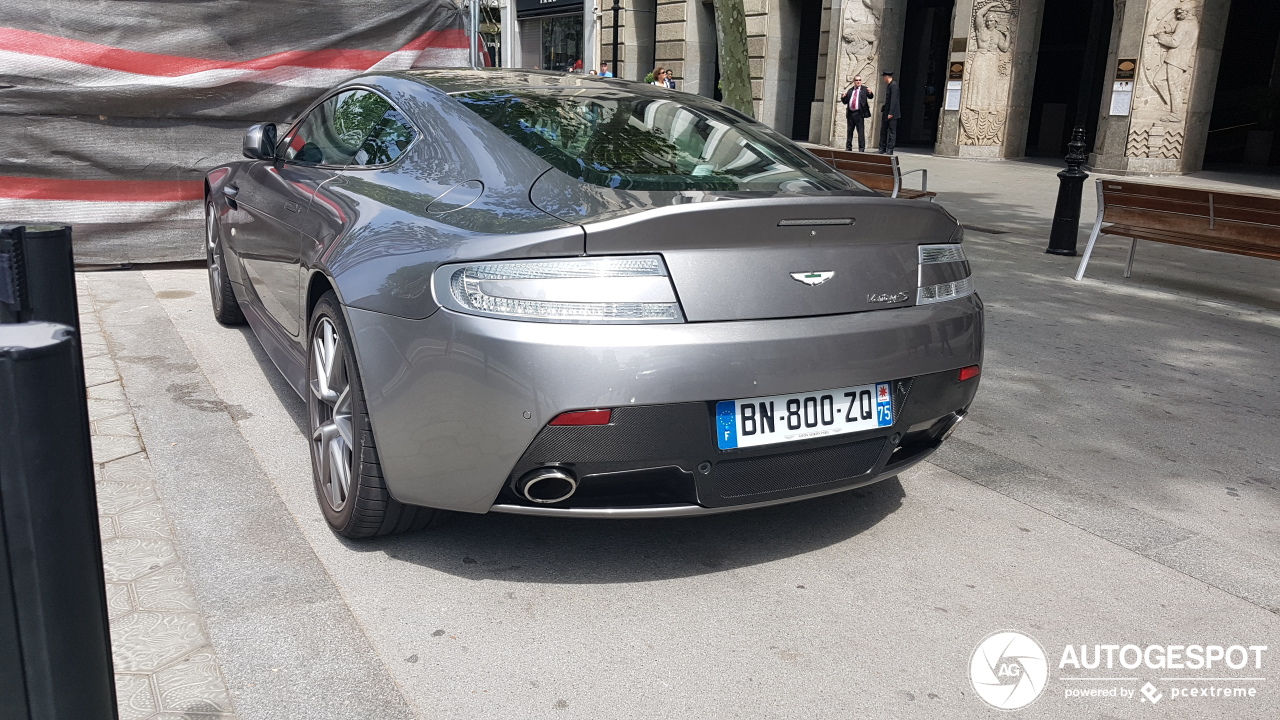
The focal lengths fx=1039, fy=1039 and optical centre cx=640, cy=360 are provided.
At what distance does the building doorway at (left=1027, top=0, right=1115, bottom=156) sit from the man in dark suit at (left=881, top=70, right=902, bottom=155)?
13.6 feet

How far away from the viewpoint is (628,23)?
93.6ft

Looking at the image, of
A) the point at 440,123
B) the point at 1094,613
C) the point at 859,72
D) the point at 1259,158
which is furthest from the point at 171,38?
the point at 1259,158

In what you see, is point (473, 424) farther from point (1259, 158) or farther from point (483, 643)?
point (1259, 158)

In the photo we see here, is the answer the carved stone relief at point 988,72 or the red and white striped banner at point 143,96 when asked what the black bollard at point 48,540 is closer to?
the red and white striped banner at point 143,96

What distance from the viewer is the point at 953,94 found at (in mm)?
20250

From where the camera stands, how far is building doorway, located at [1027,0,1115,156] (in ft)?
74.4

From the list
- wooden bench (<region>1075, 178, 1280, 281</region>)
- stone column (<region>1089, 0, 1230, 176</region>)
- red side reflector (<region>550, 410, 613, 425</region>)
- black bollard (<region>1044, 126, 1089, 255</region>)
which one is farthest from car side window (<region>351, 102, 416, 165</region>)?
stone column (<region>1089, 0, 1230, 176</region>)

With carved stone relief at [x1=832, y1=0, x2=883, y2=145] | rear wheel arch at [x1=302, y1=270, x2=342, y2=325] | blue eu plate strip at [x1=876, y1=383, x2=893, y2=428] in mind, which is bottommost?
blue eu plate strip at [x1=876, y1=383, x2=893, y2=428]

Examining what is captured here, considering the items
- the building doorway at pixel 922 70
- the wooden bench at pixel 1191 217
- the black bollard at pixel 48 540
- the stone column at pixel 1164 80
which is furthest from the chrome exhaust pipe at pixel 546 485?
the building doorway at pixel 922 70

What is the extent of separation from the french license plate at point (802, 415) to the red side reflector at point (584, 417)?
309 millimetres

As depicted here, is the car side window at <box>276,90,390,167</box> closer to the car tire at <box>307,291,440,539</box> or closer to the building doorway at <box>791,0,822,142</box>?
the car tire at <box>307,291,440,539</box>

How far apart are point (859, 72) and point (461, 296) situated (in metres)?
21.4

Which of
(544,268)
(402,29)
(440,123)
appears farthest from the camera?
(402,29)

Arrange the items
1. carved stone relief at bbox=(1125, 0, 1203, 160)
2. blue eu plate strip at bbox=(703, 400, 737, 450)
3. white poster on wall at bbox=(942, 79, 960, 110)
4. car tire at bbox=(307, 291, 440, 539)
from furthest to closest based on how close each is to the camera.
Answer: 1. white poster on wall at bbox=(942, 79, 960, 110)
2. carved stone relief at bbox=(1125, 0, 1203, 160)
3. car tire at bbox=(307, 291, 440, 539)
4. blue eu plate strip at bbox=(703, 400, 737, 450)
